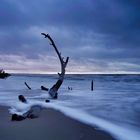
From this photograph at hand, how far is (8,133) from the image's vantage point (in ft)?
24.2

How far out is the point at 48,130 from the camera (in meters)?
7.85

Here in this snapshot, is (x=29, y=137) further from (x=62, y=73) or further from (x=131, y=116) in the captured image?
(x=62, y=73)

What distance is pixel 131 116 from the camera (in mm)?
11062

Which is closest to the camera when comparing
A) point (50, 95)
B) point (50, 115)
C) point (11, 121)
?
point (11, 121)

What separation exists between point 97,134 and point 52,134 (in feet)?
3.95

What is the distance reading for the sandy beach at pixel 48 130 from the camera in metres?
7.06

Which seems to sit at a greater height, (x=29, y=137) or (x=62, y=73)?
(x=62, y=73)

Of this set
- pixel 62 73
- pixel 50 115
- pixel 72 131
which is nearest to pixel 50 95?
pixel 62 73

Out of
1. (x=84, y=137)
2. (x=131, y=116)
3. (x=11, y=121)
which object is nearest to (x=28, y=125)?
(x=11, y=121)

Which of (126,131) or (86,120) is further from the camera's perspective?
(86,120)

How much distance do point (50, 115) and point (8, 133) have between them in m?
3.31

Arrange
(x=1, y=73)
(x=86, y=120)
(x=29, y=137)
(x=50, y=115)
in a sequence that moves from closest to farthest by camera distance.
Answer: (x=29, y=137) < (x=86, y=120) < (x=50, y=115) < (x=1, y=73)

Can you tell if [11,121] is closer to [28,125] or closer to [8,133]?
[28,125]

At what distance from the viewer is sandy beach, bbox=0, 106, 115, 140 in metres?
7.06
